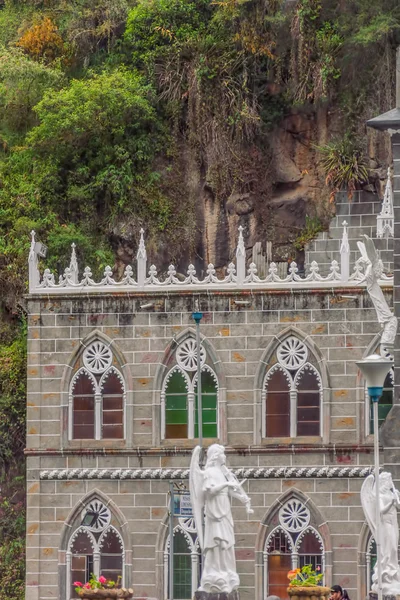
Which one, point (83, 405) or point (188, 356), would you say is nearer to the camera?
point (188, 356)

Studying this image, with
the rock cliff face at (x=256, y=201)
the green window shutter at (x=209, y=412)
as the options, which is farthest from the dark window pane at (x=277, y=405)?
the rock cliff face at (x=256, y=201)

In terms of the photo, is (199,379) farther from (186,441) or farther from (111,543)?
(111,543)

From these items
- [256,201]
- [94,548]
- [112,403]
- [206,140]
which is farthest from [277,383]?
[206,140]

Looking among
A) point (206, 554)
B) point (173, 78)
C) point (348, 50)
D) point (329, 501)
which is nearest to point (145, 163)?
point (173, 78)

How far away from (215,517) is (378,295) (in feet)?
24.4

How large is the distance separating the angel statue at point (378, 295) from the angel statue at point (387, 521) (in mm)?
3960

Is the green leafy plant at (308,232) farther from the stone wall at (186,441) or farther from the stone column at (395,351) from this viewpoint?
the stone column at (395,351)

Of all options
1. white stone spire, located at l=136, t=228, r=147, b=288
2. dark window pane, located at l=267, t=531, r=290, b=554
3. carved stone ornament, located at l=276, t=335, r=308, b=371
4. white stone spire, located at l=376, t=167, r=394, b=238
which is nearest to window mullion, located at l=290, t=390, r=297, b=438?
carved stone ornament, located at l=276, t=335, r=308, b=371

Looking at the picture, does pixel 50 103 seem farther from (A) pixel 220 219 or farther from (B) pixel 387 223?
(B) pixel 387 223

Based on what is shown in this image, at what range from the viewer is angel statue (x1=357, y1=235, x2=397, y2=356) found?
42281 millimetres

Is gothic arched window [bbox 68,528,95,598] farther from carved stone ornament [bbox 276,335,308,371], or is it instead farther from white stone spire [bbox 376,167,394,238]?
white stone spire [bbox 376,167,394,238]

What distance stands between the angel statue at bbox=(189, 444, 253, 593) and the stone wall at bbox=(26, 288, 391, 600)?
301 inches

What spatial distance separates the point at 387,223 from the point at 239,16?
26.7 ft

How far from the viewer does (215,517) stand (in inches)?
1492
